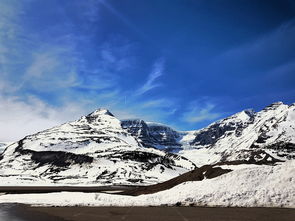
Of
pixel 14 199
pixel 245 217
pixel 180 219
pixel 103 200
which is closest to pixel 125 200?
pixel 103 200

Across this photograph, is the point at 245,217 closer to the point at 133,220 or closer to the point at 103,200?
the point at 133,220

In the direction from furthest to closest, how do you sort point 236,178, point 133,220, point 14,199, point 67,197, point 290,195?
point 14,199
point 67,197
point 236,178
point 290,195
point 133,220

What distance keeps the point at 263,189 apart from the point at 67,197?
22.5m

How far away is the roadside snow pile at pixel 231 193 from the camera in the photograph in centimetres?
2814

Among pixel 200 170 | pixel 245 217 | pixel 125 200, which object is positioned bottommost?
pixel 245 217

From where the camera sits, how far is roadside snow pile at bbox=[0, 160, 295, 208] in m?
28.1

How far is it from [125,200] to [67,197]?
828 cm

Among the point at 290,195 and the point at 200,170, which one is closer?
the point at 290,195

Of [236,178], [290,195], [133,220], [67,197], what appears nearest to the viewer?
[133,220]

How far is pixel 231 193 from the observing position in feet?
97.0

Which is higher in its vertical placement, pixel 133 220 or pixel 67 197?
pixel 67 197

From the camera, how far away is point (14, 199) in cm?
3959

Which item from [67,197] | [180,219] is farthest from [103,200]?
[180,219]

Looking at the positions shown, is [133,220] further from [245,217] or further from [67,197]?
[67,197]
